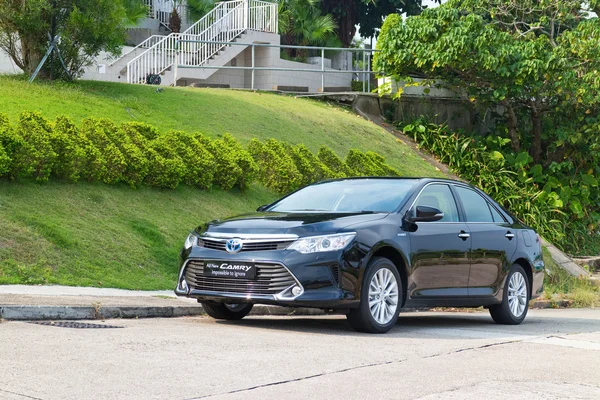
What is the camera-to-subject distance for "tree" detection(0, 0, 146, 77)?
1986 centimetres

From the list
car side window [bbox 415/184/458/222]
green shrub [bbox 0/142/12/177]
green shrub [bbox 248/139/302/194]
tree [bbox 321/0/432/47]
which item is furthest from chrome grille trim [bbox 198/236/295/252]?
tree [bbox 321/0/432/47]

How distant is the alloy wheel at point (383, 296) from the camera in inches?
367

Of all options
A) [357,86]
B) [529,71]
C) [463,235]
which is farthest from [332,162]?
[357,86]

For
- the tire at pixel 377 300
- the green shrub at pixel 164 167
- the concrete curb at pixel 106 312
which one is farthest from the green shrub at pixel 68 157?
the tire at pixel 377 300

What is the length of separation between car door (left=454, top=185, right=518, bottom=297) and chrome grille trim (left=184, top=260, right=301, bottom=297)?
2.74m

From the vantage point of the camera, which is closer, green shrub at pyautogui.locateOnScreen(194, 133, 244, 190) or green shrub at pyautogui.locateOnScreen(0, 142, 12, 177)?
green shrub at pyautogui.locateOnScreen(0, 142, 12, 177)

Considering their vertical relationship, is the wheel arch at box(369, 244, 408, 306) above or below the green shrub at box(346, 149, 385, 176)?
below

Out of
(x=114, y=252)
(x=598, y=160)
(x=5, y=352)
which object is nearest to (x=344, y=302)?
(x=5, y=352)

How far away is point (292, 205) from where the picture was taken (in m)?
10.5

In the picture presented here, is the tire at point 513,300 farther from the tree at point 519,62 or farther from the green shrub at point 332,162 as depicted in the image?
the tree at point 519,62

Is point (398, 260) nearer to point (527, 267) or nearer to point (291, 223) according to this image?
point (291, 223)

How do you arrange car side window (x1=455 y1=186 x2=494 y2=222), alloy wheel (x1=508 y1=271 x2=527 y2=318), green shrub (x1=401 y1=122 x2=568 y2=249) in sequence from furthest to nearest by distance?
green shrub (x1=401 y1=122 x2=568 y2=249), alloy wheel (x1=508 y1=271 x2=527 y2=318), car side window (x1=455 y1=186 x2=494 y2=222)

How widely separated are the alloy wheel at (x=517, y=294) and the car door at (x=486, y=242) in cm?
31

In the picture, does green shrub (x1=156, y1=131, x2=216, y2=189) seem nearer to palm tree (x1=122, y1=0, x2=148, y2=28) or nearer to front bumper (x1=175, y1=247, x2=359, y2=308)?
front bumper (x1=175, y1=247, x2=359, y2=308)
